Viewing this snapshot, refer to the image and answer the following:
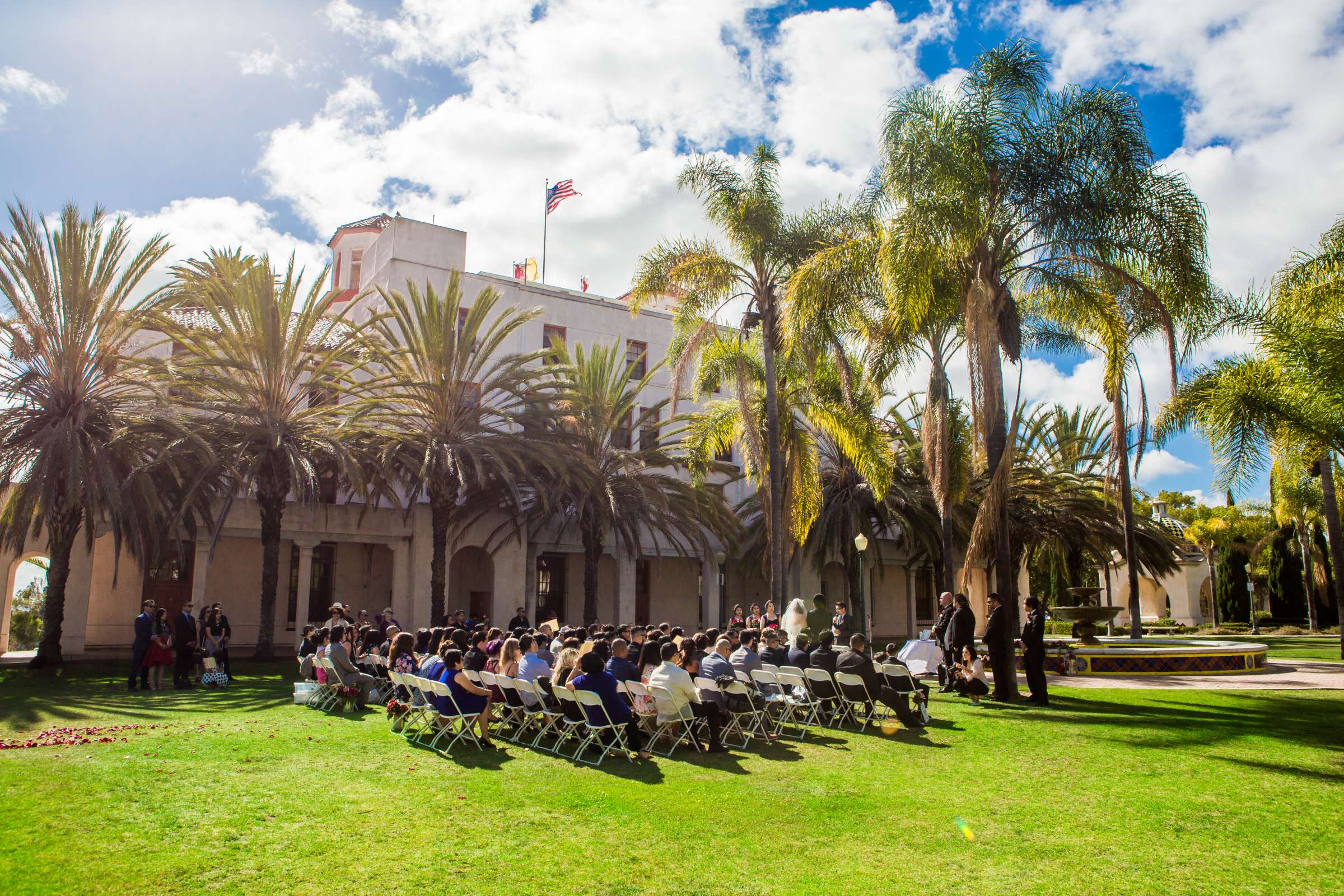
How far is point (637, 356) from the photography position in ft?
116

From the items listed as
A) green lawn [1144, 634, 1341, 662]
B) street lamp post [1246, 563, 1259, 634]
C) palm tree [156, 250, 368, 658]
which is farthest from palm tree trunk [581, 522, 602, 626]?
street lamp post [1246, 563, 1259, 634]

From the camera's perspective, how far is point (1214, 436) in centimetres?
1622

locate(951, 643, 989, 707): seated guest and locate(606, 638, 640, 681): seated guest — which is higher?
locate(606, 638, 640, 681): seated guest

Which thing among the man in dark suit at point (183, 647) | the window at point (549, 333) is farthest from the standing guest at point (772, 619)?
the window at point (549, 333)

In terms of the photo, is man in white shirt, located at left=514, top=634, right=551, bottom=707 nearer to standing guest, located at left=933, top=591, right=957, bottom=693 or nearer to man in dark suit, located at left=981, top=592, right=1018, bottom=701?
man in dark suit, located at left=981, top=592, right=1018, bottom=701

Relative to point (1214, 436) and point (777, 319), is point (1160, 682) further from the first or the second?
point (777, 319)

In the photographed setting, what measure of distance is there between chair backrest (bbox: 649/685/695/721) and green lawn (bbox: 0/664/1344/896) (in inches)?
18.3

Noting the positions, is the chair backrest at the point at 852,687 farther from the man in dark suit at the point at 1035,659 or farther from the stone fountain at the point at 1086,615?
the stone fountain at the point at 1086,615

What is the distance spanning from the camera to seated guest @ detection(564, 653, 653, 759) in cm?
934

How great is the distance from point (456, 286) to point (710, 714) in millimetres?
16767

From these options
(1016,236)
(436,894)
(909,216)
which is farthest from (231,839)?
(1016,236)

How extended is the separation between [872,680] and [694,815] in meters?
4.73

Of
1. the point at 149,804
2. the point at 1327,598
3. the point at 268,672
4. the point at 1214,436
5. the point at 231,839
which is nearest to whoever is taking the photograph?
the point at 231,839

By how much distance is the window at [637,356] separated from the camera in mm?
34844
